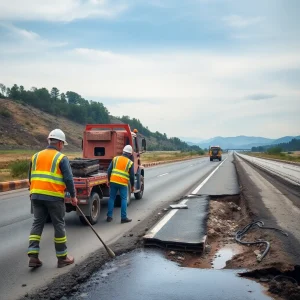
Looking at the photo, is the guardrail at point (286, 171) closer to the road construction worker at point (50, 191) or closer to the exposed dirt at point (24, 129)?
the road construction worker at point (50, 191)

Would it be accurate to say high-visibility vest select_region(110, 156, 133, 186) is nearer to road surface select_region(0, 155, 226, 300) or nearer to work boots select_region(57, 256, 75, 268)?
road surface select_region(0, 155, 226, 300)

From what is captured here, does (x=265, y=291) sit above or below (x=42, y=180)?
below

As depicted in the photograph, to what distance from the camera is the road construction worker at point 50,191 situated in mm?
5641

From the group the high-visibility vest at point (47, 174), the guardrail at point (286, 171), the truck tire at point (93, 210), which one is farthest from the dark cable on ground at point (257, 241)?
the guardrail at point (286, 171)

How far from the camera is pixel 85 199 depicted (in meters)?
8.47

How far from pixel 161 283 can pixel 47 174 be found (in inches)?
89.4

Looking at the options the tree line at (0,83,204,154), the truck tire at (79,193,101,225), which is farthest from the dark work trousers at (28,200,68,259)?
the tree line at (0,83,204,154)

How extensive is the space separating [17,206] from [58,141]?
6.59m

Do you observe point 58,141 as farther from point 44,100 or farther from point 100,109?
point 100,109

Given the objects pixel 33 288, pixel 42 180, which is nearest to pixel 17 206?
pixel 42 180

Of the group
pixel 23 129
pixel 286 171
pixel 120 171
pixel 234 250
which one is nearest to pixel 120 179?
pixel 120 171

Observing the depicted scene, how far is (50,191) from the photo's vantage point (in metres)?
5.64

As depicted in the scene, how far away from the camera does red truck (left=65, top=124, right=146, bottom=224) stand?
28.0ft

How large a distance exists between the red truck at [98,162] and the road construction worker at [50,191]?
240 centimetres
